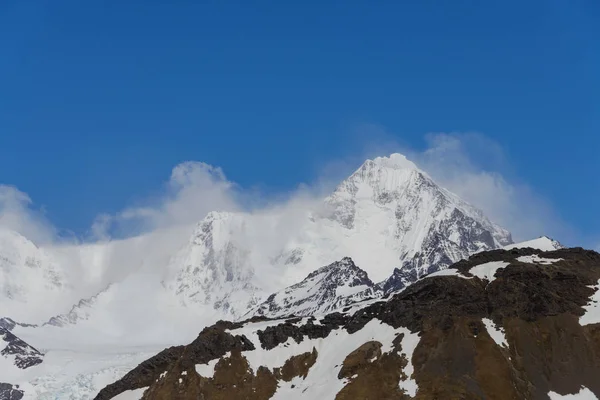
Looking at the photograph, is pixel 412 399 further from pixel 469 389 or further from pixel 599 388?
pixel 599 388

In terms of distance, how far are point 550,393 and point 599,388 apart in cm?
1132

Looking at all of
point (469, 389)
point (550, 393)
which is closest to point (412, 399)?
point (469, 389)

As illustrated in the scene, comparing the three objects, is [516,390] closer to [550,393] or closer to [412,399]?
[550,393]

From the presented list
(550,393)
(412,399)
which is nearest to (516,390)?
(550,393)

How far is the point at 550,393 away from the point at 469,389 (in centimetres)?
1947

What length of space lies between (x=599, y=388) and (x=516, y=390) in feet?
64.1

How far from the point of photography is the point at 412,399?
199750mm

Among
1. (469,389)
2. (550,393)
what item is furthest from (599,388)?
(469,389)

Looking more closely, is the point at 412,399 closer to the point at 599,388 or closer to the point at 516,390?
the point at 516,390

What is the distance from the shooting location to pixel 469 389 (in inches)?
7766

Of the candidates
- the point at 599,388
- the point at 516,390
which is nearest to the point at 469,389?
the point at 516,390

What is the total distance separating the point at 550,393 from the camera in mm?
197875

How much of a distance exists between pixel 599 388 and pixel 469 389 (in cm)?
3054
